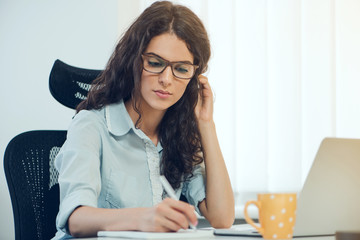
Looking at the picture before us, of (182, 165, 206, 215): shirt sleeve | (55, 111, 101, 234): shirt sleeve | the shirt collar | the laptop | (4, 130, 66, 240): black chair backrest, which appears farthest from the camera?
(182, 165, 206, 215): shirt sleeve

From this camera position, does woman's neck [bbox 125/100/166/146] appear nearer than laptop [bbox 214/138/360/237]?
No

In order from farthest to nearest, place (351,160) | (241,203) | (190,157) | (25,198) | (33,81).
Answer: (33,81) → (241,203) → (190,157) → (25,198) → (351,160)

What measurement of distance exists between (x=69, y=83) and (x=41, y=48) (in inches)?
34.2

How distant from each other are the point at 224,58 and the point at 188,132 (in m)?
0.71

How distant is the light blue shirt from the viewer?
132 cm

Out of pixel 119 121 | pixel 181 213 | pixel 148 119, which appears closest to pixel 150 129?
pixel 148 119

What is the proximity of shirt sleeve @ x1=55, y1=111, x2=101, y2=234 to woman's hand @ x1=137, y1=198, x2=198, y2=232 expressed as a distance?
236 millimetres

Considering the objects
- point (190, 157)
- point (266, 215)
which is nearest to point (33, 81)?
point (190, 157)

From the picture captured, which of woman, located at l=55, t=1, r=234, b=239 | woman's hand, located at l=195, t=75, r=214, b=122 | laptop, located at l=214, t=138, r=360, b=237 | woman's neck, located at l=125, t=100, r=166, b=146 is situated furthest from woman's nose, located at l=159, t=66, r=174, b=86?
laptop, located at l=214, t=138, r=360, b=237

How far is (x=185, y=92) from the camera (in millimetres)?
1703

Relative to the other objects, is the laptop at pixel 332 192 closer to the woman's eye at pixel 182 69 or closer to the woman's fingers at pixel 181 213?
the woman's fingers at pixel 181 213

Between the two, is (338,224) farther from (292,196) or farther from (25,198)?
(25,198)

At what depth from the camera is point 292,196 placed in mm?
912

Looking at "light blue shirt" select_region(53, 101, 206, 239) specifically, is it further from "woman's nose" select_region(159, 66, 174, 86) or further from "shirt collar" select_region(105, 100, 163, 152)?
"woman's nose" select_region(159, 66, 174, 86)
